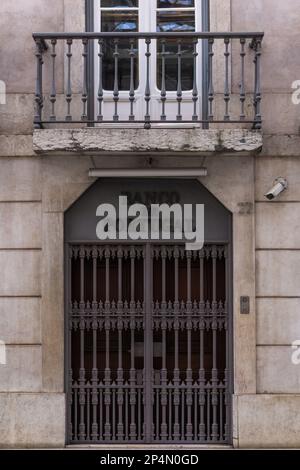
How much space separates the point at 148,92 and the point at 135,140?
1.98 ft

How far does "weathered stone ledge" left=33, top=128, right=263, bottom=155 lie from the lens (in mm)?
8828

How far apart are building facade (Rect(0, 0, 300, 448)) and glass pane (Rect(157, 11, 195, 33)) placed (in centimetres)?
17

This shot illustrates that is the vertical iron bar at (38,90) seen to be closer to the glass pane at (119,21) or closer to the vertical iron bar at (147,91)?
the glass pane at (119,21)

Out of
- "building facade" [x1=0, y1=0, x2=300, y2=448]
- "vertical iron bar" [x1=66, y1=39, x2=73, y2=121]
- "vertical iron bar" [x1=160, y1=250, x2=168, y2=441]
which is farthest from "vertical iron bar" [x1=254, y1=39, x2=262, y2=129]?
"vertical iron bar" [x1=160, y1=250, x2=168, y2=441]

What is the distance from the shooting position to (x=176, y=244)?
9445 millimetres

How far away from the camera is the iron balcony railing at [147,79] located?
9.02 metres

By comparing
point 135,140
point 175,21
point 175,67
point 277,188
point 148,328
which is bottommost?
point 148,328

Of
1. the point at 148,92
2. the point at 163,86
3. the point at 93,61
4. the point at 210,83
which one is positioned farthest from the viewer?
the point at 93,61

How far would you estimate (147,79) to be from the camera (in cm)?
902

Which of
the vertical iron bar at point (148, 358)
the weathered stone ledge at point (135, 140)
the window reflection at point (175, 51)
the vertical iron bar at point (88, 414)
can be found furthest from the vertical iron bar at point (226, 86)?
the vertical iron bar at point (88, 414)

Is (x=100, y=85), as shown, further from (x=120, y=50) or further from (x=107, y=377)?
(x=107, y=377)

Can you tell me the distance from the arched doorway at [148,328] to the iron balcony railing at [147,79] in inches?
35.1

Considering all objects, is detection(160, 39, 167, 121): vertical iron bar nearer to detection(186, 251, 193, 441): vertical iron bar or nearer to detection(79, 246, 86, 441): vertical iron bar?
detection(186, 251, 193, 441): vertical iron bar

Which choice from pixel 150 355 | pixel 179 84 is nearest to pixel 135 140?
pixel 179 84
